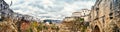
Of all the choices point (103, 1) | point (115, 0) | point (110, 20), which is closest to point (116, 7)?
point (115, 0)

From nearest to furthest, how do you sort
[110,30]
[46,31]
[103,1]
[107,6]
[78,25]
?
[110,30]
[107,6]
[103,1]
[78,25]
[46,31]

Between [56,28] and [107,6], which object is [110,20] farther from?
[56,28]

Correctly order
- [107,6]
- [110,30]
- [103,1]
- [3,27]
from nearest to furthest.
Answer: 1. [110,30]
2. [107,6]
3. [103,1]
4. [3,27]

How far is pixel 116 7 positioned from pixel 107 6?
271 cm

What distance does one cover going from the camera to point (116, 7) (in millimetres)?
19281

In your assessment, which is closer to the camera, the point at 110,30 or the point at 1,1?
the point at 110,30

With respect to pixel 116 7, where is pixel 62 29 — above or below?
below

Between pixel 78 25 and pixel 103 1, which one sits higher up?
pixel 103 1

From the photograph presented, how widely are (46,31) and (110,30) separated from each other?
35904 millimetres

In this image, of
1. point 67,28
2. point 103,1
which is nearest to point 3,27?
point 103,1

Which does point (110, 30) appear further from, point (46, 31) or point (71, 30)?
point (46, 31)

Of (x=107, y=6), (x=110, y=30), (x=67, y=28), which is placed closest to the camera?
(x=110, y=30)

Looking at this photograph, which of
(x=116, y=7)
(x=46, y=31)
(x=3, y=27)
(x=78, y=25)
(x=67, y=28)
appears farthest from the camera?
(x=46, y=31)

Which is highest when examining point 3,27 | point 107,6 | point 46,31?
point 107,6
